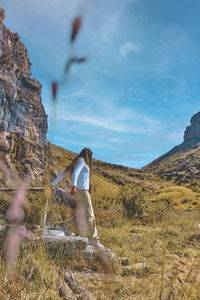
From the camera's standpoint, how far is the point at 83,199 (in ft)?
14.0

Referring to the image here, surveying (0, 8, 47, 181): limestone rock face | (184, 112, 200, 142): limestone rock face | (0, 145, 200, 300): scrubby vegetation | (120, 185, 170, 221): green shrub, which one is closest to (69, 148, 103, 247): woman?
(0, 145, 200, 300): scrubby vegetation

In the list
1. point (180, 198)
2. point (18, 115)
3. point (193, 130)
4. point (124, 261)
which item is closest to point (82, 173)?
point (124, 261)

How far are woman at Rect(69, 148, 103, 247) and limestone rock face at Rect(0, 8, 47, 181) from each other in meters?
11.2

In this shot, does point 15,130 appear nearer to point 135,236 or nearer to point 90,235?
point 135,236

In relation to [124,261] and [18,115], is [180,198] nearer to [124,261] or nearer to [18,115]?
[18,115]

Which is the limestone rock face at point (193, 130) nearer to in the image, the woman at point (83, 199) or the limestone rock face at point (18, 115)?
the limestone rock face at point (18, 115)

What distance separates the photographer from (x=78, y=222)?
4.08 m

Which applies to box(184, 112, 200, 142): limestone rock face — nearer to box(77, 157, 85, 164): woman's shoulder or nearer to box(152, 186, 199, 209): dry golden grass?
box(152, 186, 199, 209): dry golden grass

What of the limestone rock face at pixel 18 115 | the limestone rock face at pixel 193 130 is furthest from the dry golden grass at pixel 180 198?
the limestone rock face at pixel 193 130

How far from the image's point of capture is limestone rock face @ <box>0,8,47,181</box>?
15.5 meters

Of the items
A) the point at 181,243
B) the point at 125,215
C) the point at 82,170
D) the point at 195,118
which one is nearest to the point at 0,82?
the point at 125,215

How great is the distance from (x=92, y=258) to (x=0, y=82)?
50.4 feet

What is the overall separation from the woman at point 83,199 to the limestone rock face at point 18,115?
11.2m

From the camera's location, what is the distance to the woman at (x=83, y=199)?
416 cm
